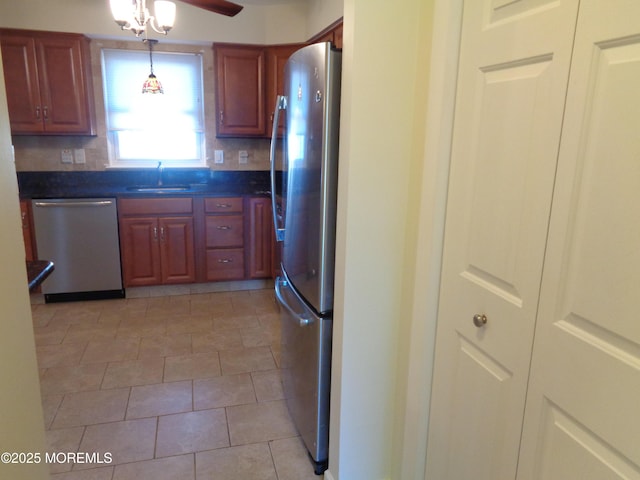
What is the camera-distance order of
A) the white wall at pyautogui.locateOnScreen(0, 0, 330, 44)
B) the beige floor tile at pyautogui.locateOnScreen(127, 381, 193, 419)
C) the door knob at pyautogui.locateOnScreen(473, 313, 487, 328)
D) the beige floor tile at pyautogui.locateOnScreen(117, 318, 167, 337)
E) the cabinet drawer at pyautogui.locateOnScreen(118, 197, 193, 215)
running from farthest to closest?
1. the cabinet drawer at pyautogui.locateOnScreen(118, 197, 193, 215)
2. the white wall at pyautogui.locateOnScreen(0, 0, 330, 44)
3. the beige floor tile at pyautogui.locateOnScreen(117, 318, 167, 337)
4. the beige floor tile at pyautogui.locateOnScreen(127, 381, 193, 419)
5. the door knob at pyautogui.locateOnScreen(473, 313, 487, 328)

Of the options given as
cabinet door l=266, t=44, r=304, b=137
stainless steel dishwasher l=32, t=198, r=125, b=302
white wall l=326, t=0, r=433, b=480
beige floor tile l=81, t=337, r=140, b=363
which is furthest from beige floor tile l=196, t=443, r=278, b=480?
cabinet door l=266, t=44, r=304, b=137

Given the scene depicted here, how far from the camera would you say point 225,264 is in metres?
3.99

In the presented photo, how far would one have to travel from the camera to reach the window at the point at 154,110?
3932mm

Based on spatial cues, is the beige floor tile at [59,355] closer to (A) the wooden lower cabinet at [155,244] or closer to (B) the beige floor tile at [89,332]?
(B) the beige floor tile at [89,332]

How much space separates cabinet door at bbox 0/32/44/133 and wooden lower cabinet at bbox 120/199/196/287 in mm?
995

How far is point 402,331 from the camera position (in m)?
1.62

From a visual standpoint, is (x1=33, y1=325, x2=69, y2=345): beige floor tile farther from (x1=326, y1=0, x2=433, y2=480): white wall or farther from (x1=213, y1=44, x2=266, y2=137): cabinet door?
(x1=326, y1=0, x2=433, y2=480): white wall

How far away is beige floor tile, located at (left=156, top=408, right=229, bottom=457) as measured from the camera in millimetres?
2027

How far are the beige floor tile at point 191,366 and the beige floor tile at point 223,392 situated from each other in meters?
0.08

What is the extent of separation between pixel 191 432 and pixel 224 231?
2.07m

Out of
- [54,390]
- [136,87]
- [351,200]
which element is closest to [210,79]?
[136,87]

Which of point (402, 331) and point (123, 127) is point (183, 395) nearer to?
point (402, 331)

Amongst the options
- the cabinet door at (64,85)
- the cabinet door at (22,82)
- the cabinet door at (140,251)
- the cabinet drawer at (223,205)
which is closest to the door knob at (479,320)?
the cabinet drawer at (223,205)

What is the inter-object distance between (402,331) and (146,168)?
3303 mm
